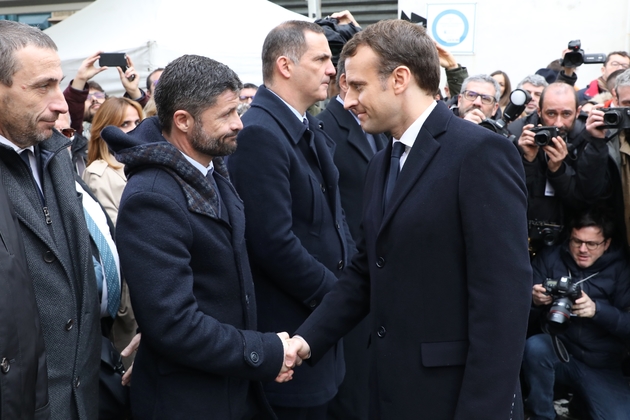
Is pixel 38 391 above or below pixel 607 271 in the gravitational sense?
above

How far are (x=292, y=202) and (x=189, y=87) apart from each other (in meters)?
0.79

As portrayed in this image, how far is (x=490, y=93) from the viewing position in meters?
5.05

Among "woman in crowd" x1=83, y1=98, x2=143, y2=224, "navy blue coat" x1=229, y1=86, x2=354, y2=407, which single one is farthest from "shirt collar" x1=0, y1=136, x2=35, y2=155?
"woman in crowd" x1=83, y1=98, x2=143, y2=224

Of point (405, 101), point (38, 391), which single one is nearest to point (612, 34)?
point (405, 101)

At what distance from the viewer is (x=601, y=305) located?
4344 mm

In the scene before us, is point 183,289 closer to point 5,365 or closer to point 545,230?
point 5,365

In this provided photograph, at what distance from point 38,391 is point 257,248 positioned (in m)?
1.20

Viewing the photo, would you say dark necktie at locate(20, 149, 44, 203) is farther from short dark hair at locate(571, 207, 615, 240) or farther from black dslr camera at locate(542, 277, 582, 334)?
short dark hair at locate(571, 207, 615, 240)

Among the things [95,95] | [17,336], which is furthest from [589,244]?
[95,95]

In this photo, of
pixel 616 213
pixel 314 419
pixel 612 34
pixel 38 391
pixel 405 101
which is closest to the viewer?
pixel 38 391

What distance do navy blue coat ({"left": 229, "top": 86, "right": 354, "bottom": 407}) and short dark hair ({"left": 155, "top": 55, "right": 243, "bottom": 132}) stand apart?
47 cm

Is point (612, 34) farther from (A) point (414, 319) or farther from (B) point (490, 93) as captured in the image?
(A) point (414, 319)

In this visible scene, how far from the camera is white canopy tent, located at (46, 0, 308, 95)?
7.87 metres

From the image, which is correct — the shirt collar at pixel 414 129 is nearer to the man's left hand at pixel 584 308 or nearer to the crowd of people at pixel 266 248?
the crowd of people at pixel 266 248
